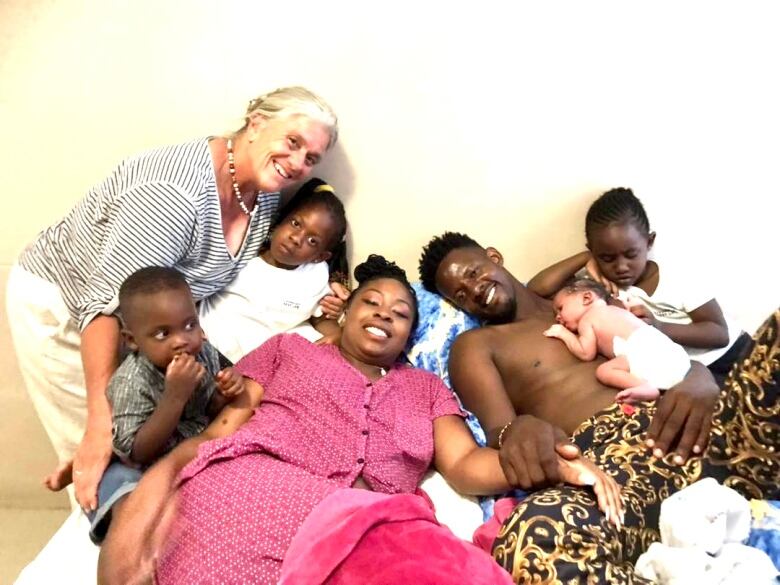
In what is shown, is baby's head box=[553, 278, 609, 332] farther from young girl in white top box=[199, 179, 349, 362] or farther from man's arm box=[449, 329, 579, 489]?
young girl in white top box=[199, 179, 349, 362]

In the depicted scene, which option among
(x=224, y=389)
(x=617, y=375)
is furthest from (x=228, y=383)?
(x=617, y=375)

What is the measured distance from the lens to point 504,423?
1576 mm

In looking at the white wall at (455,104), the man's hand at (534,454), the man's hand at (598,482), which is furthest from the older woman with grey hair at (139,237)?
the man's hand at (598,482)

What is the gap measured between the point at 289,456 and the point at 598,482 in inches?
25.0

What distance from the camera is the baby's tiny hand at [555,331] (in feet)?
5.82

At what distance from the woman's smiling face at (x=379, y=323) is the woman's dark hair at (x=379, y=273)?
0.04 m

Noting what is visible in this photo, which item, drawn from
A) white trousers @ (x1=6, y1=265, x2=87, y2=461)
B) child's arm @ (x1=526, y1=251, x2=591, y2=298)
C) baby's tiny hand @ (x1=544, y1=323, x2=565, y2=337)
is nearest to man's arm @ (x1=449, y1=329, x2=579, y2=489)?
baby's tiny hand @ (x1=544, y1=323, x2=565, y2=337)

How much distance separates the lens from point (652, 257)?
201 cm

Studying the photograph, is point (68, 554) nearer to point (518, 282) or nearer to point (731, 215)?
point (518, 282)

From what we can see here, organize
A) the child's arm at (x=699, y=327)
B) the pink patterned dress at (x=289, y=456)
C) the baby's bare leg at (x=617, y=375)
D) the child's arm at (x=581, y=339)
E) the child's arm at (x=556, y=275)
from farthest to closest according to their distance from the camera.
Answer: the child's arm at (x=556, y=275)
the child's arm at (x=699, y=327)
the child's arm at (x=581, y=339)
the baby's bare leg at (x=617, y=375)
the pink patterned dress at (x=289, y=456)

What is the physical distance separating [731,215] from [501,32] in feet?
2.88

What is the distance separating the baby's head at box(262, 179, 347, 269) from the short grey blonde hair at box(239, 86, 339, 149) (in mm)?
171

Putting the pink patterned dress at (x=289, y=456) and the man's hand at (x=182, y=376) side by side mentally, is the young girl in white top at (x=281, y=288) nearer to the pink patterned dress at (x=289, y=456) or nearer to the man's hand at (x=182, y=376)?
the pink patterned dress at (x=289, y=456)

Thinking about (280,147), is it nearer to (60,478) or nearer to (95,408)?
(95,408)
